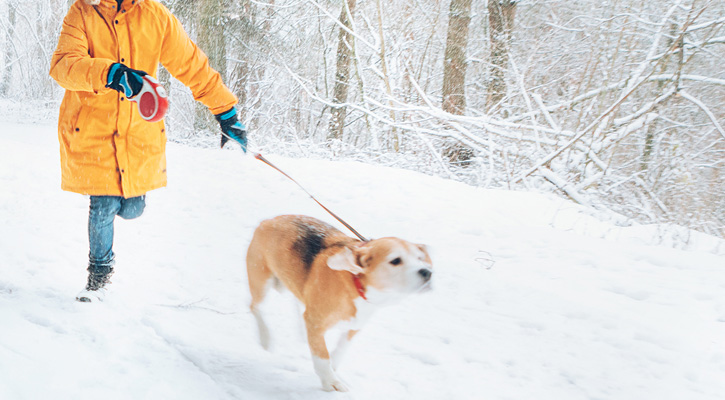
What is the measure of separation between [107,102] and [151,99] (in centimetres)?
53

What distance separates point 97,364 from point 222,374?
1.74 feet

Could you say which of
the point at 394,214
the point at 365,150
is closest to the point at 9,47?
the point at 365,150

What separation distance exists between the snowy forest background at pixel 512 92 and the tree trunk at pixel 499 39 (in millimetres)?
30

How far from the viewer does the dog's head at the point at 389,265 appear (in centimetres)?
181

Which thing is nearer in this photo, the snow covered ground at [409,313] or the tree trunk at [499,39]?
the snow covered ground at [409,313]

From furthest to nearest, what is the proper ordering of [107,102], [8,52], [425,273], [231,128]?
1. [8,52]
2. [231,128]
3. [107,102]
4. [425,273]

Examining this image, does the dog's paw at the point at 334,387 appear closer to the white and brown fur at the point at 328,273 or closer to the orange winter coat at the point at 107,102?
the white and brown fur at the point at 328,273

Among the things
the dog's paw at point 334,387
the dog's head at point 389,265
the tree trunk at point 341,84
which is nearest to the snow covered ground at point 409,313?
the dog's paw at point 334,387

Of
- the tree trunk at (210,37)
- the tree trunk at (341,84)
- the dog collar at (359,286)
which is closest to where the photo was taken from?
the dog collar at (359,286)

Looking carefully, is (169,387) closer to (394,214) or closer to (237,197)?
(394,214)

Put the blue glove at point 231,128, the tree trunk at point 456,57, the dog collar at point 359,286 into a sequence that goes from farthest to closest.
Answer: the tree trunk at point 456,57, the blue glove at point 231,128, the dog collar at point 359,286

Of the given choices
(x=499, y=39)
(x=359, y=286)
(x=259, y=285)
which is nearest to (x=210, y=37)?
(x=499, y=39)

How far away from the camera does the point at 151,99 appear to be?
221cm

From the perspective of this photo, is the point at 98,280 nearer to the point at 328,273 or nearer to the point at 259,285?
the point at 259,285
